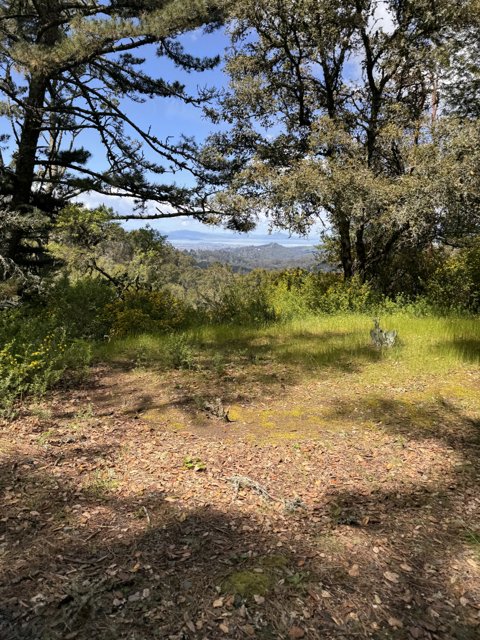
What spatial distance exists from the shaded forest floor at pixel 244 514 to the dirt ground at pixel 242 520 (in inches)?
0.4

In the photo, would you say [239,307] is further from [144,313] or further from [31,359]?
[31,359]

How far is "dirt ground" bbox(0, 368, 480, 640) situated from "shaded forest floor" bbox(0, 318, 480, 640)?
0.03 feet

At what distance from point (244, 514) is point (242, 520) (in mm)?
64

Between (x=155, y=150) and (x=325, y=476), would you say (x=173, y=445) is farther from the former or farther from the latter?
(x=155, y=150)

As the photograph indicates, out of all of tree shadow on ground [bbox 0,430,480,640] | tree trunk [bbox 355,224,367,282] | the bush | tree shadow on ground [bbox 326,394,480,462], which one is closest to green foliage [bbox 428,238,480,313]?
tree trunk [bbox 355,224,367,282]

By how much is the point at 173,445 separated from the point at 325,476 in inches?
49.2

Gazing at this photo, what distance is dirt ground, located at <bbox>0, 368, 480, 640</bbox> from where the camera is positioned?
6.10 feet

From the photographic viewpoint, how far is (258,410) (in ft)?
14.0

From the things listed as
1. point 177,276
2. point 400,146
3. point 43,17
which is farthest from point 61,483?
point 177,276

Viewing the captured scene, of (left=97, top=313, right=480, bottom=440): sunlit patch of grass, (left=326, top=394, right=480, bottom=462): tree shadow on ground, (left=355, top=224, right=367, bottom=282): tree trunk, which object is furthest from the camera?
(left=355, top=224, right=367, bottom=282): tree trunk

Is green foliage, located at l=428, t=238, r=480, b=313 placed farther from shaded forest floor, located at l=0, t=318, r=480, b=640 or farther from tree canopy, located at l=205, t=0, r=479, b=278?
shaded forest floor, located at l=0, t=318, r=480, b=640

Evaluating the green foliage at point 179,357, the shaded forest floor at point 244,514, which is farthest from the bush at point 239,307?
the shaded forest floor at point 244,514

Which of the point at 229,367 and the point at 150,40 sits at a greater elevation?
the point at 150,40

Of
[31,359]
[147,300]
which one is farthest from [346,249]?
[31,359]
